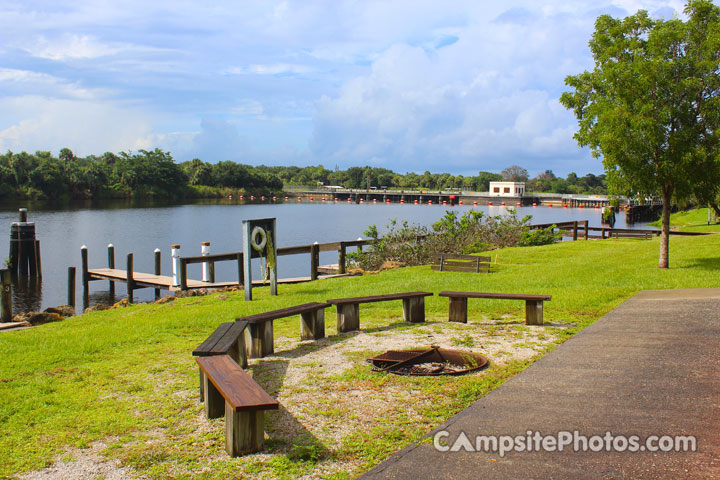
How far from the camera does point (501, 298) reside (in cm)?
957

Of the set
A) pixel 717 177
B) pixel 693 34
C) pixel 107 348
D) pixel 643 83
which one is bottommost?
pixel 107 348

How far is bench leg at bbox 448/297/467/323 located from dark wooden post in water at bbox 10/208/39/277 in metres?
22.1

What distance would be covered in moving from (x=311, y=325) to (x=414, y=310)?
6.81ft

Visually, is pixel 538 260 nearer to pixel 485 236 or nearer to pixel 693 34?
pixel 485 236

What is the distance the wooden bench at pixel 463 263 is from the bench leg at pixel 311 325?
8.61m

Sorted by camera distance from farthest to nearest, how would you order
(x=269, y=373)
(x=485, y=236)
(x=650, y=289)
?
(x=485, y=236) < (x=650, y=289) < (x=269, y=373)

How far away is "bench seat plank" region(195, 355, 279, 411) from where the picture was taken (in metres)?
4.34

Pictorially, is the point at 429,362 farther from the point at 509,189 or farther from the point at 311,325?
the point at 509,189

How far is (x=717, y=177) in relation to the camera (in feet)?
49.6

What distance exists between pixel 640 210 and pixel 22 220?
7179 cm

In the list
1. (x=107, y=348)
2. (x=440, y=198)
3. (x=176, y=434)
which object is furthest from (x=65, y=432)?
(x=440, y=198)

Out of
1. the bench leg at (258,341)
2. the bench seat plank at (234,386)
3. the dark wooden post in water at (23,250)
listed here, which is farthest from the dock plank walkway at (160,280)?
the bench seat plank at (234,386)

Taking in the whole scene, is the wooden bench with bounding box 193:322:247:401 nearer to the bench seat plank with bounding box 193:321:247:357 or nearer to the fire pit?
the bench seat plank with bounding box 193:321:247:357

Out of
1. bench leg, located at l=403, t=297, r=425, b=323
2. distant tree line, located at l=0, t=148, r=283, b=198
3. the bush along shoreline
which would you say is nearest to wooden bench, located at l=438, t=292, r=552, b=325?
bench leg, located at l=403, t=297, r=425, b=323
